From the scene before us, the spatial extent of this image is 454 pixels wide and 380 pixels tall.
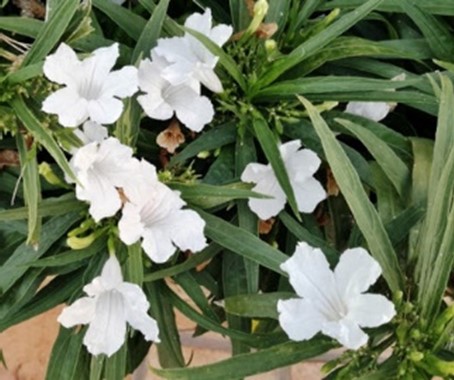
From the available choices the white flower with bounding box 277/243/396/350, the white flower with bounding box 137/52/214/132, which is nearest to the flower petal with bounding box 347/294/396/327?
the white flower with bounding box 277/243/396/350

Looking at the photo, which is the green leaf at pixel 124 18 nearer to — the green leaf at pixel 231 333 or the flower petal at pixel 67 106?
the flower petal at pixel 67 106

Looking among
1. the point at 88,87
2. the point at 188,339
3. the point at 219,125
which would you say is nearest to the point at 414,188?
the point at 219,125

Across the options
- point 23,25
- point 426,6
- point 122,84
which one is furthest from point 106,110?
point 426,6

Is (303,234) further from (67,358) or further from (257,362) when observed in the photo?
(67,358)

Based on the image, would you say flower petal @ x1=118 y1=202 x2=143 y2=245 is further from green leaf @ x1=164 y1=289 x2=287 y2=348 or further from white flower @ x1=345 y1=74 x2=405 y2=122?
white flower @ x1=345 y1=74 x2=405 y2=122

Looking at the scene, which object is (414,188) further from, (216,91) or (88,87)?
(88,87)

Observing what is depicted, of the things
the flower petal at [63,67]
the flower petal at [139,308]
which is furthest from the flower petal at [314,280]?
the flower petal at [63,67]
